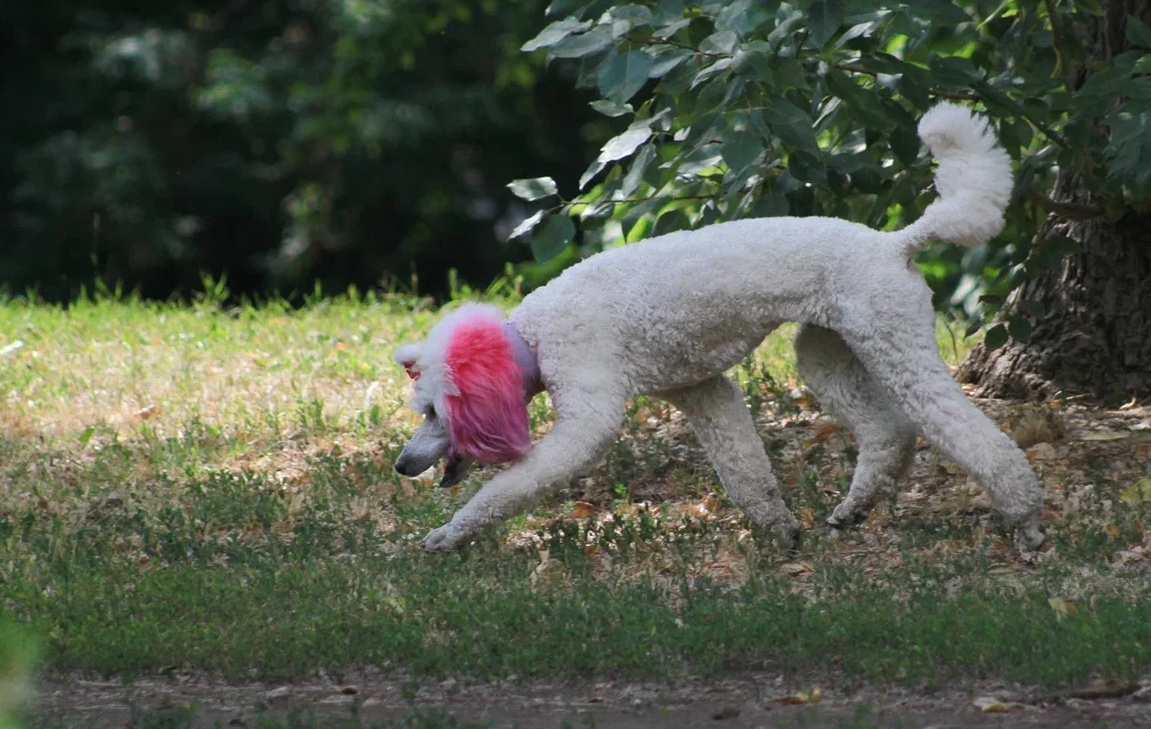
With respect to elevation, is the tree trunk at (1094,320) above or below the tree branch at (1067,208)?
below

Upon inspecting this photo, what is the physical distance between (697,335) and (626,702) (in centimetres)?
147

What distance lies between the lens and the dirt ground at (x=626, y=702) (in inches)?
151

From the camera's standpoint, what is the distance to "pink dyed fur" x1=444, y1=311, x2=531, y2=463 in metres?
5.06

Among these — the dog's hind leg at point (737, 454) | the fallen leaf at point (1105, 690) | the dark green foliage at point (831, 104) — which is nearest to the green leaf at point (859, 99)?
the dark green foliage at point (831, 104)

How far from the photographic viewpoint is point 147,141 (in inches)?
656

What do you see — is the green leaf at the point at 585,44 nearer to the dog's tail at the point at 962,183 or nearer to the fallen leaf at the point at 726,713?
the dog's tail at the point at 962,183

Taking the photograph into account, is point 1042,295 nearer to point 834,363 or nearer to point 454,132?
point 834,363

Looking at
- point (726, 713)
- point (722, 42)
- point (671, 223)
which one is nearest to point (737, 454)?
point (671, 223)

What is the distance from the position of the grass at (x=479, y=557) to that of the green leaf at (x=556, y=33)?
1.71 metres

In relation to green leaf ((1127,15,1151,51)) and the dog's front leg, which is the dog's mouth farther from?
green leaf ((1127,15,1151,51))

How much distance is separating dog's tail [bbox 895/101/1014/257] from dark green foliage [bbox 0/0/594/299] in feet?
33.7

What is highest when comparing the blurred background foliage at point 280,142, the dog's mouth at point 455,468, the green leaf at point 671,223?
the green leaf at point 671,223

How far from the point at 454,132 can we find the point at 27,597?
1177cm

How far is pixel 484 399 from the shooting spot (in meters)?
5.05
